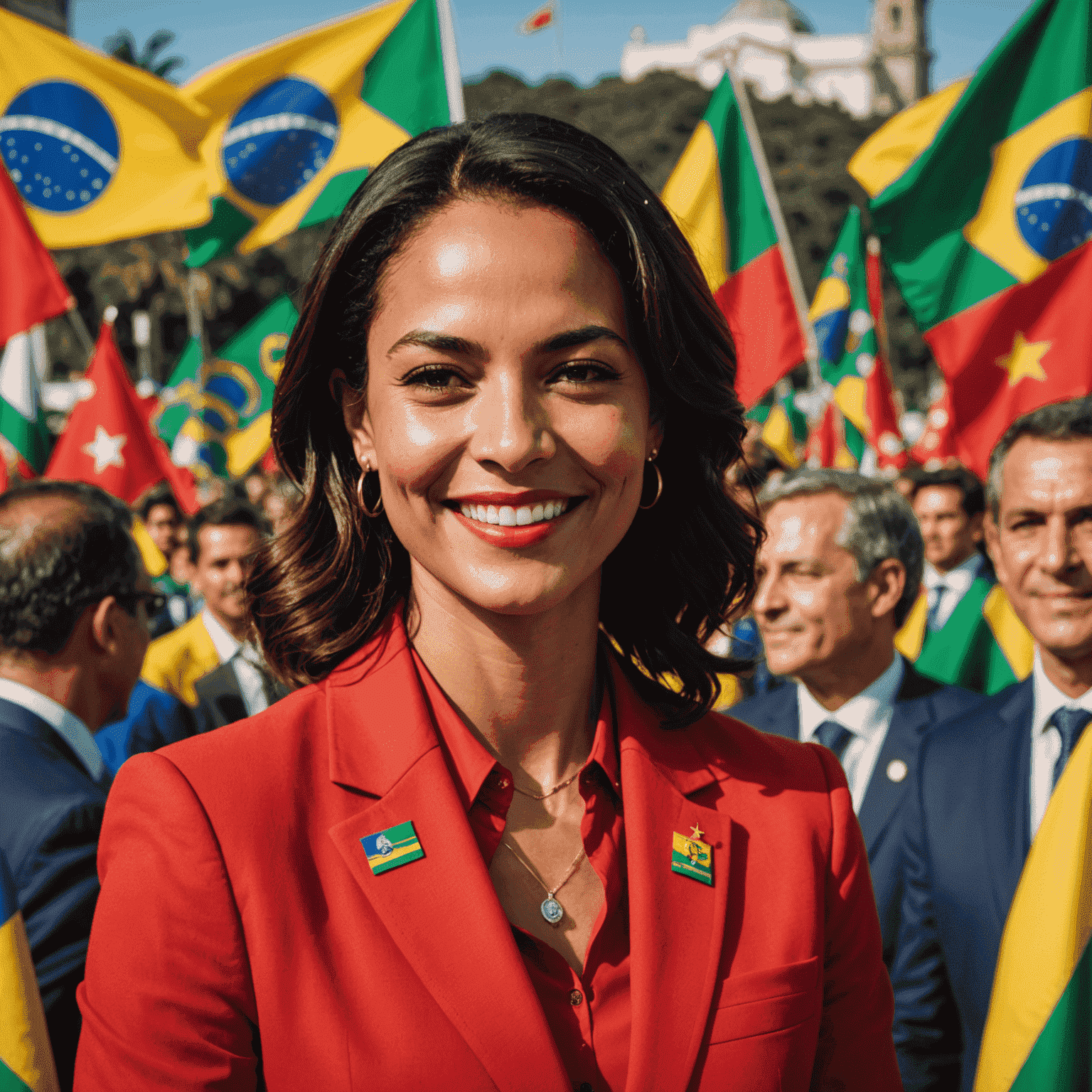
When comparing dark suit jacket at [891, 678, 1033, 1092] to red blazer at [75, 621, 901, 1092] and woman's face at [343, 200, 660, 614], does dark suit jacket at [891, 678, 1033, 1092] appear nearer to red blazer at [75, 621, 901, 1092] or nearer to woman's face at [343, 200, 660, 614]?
red blazer at [75, 621, 901, 1092]

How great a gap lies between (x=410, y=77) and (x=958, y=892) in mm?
4710

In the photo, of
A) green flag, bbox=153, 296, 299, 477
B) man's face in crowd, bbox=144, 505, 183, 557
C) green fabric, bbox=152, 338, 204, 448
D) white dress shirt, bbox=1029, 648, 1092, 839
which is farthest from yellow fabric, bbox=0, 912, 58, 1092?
green fabric, bbox=152, 338, 204, 448

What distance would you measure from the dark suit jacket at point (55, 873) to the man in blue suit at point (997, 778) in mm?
1906

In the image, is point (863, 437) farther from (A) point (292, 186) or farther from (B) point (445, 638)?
(B) point (445, 638)

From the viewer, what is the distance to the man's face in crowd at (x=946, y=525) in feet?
27.0

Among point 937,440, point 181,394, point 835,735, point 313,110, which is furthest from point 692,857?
point 181,394

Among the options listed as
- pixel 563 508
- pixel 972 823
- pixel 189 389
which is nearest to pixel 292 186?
pixel 972 823

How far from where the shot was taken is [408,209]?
1752 mm

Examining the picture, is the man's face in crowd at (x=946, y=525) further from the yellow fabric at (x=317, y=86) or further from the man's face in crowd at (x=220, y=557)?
the man's face in crowd at (x=220, y=557)

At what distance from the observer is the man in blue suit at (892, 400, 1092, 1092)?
296 centimetres

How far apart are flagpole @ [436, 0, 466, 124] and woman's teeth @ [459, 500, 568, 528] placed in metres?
4.35

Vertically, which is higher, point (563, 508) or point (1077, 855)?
point (563, 508)

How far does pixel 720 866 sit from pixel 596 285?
2.79 ft

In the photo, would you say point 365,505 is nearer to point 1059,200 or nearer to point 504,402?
point 504,402
